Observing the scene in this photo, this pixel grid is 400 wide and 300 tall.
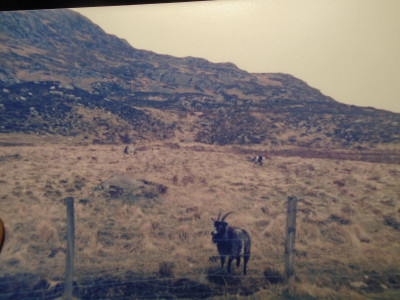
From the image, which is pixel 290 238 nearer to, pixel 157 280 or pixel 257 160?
pixel 157 280

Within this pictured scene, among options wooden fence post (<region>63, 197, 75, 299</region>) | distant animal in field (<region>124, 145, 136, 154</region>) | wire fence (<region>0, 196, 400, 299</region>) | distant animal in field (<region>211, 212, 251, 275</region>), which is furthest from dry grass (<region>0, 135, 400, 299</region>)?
wooden fence post (<region>63, 197, 75, 299</region>)

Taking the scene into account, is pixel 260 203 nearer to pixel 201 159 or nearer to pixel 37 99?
pixel 201 159

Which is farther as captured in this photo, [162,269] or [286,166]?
[286,166]

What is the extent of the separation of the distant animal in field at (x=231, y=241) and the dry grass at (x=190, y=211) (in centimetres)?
32

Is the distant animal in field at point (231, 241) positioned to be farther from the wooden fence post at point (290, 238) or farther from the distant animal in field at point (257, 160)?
the distant animal in field at point (257, 160)

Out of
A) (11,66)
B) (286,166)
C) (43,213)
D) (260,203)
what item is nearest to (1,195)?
(43,213)

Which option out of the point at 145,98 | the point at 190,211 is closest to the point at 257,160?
the point at 190,211

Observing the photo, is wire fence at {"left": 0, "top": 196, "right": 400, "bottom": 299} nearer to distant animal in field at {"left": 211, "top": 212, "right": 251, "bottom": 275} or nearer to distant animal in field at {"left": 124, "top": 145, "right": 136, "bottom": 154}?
distant animal in field at {"left": 211, "top": 212, "right": 251, "bottom": 275}

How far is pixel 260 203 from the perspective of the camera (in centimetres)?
573

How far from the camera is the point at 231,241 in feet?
14.3

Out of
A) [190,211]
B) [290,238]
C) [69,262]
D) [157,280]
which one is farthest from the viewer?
[190,211]

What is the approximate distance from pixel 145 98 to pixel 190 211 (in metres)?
3.36

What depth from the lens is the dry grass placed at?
14.5ft

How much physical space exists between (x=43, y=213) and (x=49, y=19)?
15.0 ft
